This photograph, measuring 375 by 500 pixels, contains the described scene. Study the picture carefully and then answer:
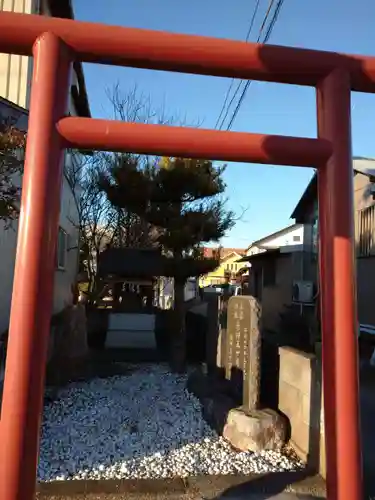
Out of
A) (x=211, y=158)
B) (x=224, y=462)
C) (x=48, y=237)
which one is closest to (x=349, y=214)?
(x=211, y=158)

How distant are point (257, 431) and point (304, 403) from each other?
1.83 feet

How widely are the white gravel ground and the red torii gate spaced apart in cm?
159

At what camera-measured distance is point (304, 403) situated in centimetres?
446

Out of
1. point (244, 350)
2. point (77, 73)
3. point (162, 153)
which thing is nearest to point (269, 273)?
point (77, 73)

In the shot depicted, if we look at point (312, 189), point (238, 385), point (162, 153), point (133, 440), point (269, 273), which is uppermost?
point (312, 189)

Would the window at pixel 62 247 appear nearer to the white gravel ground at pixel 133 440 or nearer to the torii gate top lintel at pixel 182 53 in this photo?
the white gravel ground at pixel 133 440

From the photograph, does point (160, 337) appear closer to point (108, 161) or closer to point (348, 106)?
point (108, 161)

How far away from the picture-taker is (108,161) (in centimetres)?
1346

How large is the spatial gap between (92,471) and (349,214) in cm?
302

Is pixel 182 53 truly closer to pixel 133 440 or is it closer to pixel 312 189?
pixel 133 440

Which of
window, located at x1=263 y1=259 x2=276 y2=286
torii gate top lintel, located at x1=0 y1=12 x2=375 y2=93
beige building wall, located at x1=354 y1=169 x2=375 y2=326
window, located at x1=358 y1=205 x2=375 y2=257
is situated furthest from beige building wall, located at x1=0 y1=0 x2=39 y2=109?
window, located at x1=263 y1=259 x2=276 y2=286

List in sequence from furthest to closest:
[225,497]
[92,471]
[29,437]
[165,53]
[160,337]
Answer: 1. [160,337]
2. [92,471]
3. [225,497]
4. [165,53]
5. [29,437]

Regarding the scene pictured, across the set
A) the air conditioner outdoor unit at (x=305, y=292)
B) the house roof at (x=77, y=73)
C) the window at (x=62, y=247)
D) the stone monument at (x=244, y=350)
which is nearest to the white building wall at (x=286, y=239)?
the air conditioner outdoor unit at (x=305, y=292)

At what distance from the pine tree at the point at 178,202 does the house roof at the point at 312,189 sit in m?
2.61
